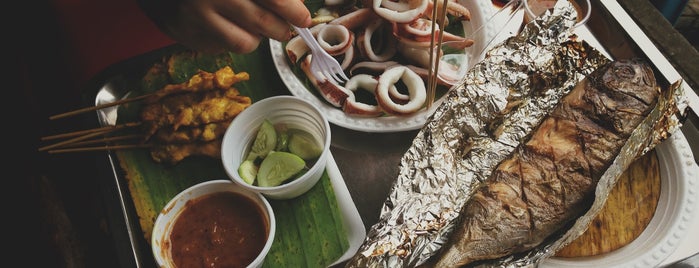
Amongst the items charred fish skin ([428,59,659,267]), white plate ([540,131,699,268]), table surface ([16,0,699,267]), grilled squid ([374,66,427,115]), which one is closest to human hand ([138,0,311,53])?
grilled squid ([374,66,427,115])

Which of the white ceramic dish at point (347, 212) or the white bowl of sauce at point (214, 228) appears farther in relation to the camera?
the white ceramic dish at point (347, 212)

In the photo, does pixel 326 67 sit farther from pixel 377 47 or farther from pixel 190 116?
pixel 190 116

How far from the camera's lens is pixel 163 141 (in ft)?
6.69

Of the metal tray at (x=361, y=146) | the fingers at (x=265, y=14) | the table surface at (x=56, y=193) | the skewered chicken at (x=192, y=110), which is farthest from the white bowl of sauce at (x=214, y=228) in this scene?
the table surface at (x=56, y=193)

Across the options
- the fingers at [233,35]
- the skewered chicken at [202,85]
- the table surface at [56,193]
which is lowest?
the table surface at [56,193]

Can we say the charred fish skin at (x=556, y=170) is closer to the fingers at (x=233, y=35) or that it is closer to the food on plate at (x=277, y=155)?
the food on plate at (x=277, y=155)

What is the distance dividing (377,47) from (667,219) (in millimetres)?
1403

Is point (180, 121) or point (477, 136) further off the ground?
point (180, 121)

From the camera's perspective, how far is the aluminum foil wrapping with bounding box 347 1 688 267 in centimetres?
163

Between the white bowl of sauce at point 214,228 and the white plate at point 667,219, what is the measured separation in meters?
1.02

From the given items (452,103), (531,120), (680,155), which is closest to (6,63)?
(452,103)

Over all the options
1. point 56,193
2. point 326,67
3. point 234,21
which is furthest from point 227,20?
point 56,193

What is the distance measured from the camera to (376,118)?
209 cm

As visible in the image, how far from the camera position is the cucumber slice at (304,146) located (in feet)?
6.42
